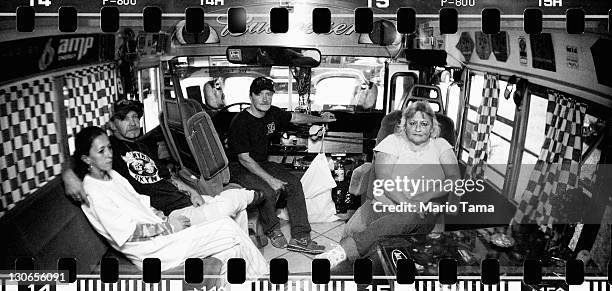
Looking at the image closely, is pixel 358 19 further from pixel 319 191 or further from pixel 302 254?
pixel 302 254

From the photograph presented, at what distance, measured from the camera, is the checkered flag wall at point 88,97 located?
269cm

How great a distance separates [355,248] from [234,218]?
2.17ft

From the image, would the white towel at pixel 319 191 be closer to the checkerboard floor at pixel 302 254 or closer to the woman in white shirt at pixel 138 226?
the checkerboard floor at pixel 302 254

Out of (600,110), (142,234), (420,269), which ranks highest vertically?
(600,110)

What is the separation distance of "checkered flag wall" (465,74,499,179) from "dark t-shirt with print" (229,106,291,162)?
1.00 meters

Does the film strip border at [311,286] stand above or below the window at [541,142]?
below

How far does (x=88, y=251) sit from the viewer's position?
8.52 ft

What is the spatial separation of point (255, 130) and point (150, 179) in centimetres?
59

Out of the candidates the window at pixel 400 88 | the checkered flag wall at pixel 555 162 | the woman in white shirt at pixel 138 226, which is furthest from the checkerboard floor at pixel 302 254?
the checkered flag wall at pixel 555 162

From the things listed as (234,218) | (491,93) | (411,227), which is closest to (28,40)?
(234,218)

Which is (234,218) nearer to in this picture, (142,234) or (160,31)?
(142,234)

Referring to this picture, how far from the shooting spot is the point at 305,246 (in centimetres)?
288

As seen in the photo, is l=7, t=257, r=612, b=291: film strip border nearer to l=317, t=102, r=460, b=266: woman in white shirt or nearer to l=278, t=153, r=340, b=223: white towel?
l=317, t=102, r=460, b=266: woman in white shirt

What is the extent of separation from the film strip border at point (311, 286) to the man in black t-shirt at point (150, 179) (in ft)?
1.07
